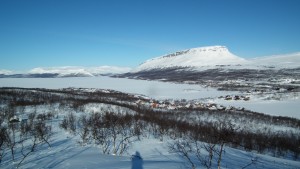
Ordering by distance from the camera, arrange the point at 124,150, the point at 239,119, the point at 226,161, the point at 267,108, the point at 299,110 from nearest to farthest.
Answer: the point at 226,161 → the point at 124,150 → the point at 239,119 → the point at 299,110 → the point at 267,108

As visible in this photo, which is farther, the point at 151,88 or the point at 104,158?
the point at 151,88

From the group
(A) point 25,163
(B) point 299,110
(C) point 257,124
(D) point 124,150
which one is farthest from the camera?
(B) point 299,110

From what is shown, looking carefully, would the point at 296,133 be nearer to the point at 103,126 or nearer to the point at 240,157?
the point at 240,157

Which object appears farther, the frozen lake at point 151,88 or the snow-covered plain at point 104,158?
the frozen lake at point 151,88

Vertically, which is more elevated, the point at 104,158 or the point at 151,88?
the point at 151,88

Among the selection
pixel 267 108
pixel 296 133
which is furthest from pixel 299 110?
pixel 296 133

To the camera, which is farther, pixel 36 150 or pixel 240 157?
pixel 240 157

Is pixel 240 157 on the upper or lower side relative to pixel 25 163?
lower

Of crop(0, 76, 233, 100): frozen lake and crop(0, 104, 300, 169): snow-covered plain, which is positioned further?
crop(0, 76, 233, 100): frozen lake

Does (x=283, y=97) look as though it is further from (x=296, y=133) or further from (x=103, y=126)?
(x=103, y=126)

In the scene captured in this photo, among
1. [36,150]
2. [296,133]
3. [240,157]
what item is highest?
[36,150]
